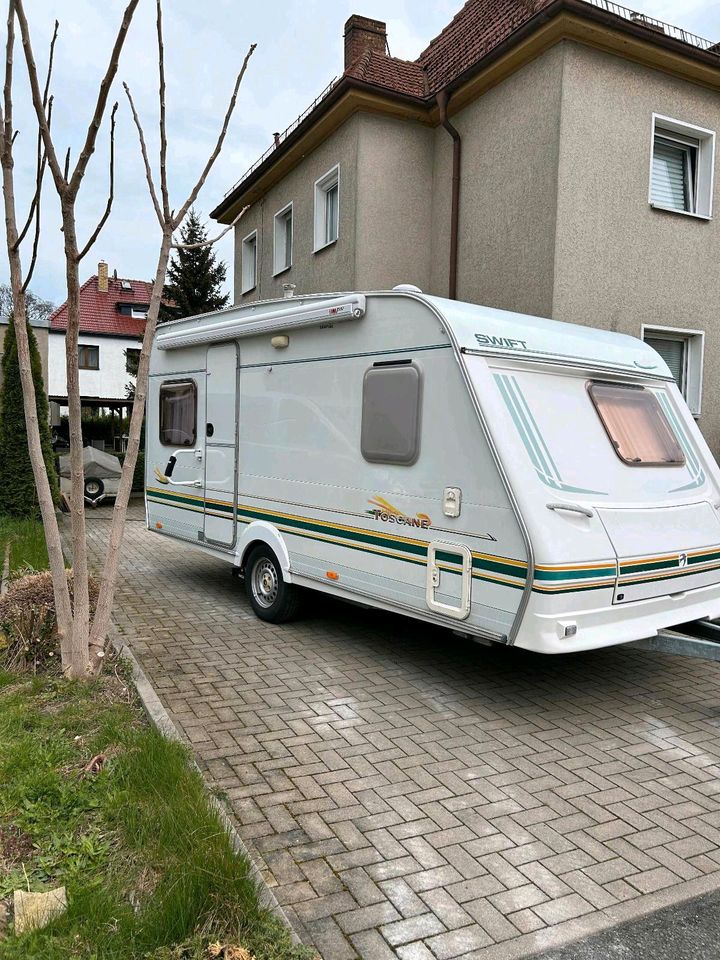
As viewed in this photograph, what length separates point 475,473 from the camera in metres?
4.70

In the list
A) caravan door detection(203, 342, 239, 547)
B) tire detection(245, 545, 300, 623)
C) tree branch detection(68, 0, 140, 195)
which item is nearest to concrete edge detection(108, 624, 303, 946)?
tire detection(245, 545, 300, 623)

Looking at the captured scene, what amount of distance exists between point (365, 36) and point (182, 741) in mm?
12781

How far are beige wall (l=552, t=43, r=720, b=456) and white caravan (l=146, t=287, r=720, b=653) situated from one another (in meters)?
3.34

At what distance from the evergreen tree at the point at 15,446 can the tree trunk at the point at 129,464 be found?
7.79m

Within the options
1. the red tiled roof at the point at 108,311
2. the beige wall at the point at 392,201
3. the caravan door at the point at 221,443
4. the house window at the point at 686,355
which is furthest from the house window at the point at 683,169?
the red tiled roof at the point at 108,311

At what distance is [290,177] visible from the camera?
1362 centimetres

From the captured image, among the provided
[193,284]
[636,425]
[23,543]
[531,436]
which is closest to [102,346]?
[193,284]

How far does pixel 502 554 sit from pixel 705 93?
8.27 meters

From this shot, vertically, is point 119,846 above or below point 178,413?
below

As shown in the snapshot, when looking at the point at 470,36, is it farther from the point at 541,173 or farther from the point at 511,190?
the point at 541,173

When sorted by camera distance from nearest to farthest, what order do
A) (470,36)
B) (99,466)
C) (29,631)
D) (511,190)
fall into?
(29,631), (511,190), (470,36), (99,466)

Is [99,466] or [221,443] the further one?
[99,466]

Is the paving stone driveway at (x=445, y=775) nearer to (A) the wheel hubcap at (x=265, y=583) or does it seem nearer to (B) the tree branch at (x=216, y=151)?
(A) the wheel hubcap at (x=265, y=583)

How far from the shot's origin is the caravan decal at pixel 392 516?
5.10 meters
